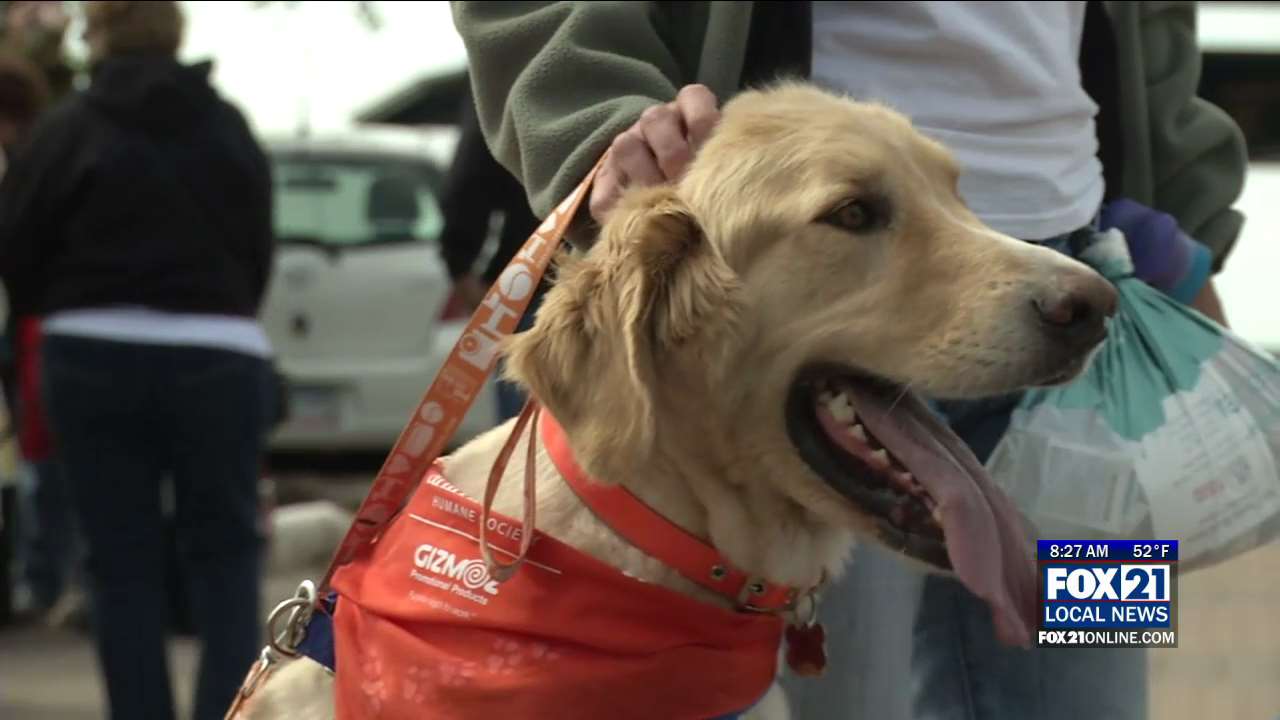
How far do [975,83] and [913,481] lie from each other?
0.73 meters

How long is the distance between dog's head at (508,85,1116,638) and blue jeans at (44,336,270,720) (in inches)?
122

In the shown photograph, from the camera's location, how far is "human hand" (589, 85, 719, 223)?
2.46 meters

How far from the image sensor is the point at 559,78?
2654 mm

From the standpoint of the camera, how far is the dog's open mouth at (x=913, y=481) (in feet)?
7.57

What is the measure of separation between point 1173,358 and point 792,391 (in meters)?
0.71

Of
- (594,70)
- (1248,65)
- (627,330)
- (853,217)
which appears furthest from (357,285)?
(627,330)

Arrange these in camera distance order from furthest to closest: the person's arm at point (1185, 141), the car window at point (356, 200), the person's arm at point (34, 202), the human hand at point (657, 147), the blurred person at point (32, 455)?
the car window at point (356, 200)
the blurred person at point (32, 455)
the person's arm at point (34, 202)
the person's arm at point (1185, 141)
the human hand at point (657, 147)

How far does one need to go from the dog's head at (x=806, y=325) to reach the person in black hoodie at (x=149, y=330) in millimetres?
3104

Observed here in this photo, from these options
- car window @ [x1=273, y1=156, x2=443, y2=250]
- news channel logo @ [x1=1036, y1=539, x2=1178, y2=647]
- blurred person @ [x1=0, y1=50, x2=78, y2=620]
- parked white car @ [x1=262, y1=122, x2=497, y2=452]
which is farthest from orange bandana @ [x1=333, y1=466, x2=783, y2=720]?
car window @ [x1=273, y1=156, x2=443, y2=250]

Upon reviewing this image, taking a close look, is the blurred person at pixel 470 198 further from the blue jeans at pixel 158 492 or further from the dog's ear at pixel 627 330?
the dog's ear at pixel 627 330

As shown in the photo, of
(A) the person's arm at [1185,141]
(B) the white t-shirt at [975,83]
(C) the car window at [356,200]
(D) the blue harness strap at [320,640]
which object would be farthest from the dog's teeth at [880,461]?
(C) the car window at [356,200]

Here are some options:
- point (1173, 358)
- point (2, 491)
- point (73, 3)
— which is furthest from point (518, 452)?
point (73, 3)

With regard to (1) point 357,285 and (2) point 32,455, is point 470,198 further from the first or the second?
(1) point 357,285

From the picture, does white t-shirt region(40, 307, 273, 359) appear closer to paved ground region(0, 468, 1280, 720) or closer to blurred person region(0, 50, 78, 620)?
paved ground region(0, 468, 1280, 720)
